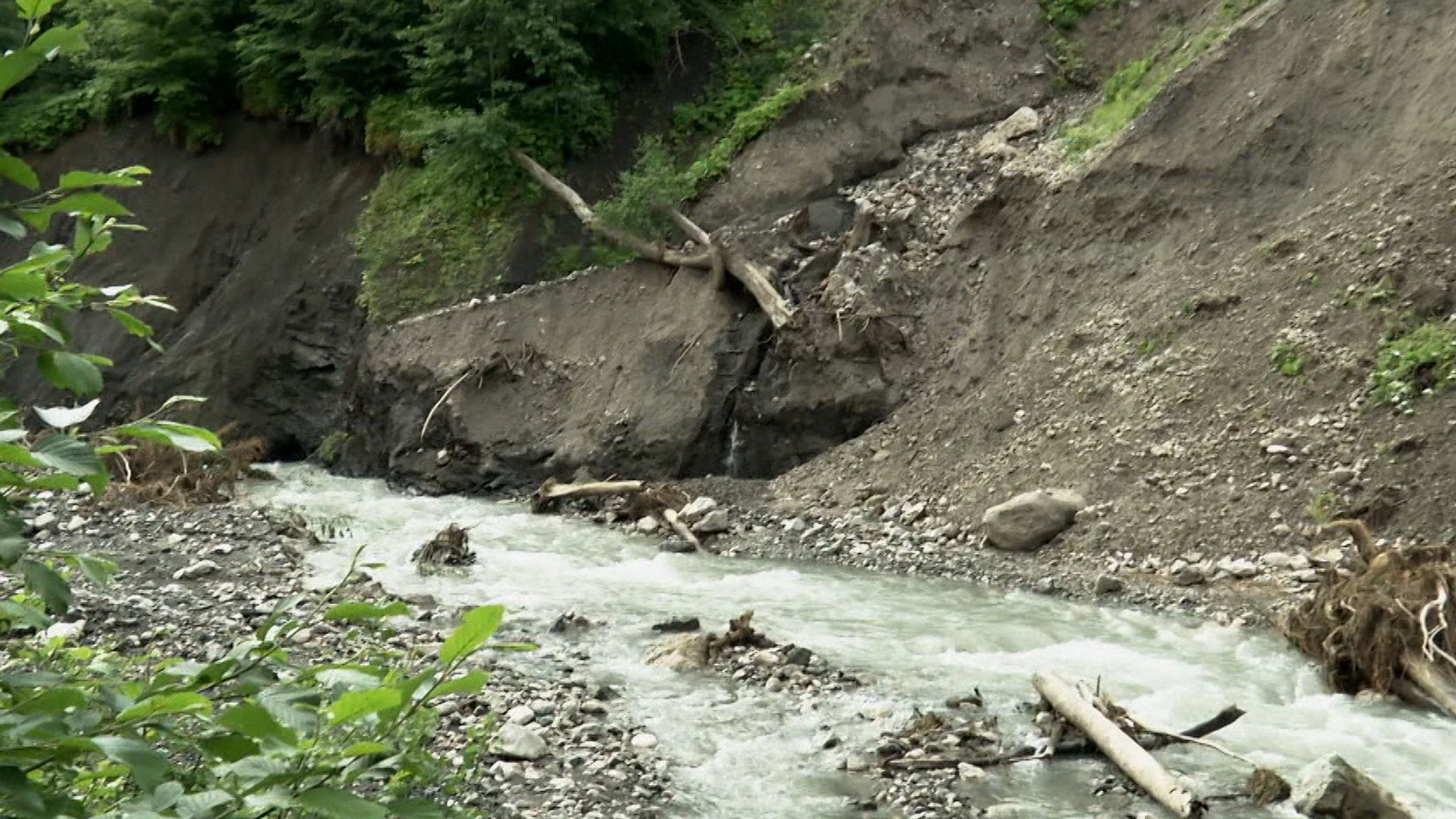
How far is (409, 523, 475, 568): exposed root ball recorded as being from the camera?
37.7ft

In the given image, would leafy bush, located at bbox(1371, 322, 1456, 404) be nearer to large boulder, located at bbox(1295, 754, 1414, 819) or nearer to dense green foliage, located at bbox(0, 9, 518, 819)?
large boulder, located at bbox(1295, 754, 1414, 819)

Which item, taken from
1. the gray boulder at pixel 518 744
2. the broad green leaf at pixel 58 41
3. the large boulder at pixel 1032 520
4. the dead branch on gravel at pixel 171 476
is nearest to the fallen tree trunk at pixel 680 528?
the large boulder at pixel 1032 520

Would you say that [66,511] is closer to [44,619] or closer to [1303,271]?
[1303,271]

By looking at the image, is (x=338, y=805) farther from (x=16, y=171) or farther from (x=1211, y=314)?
(x=1211, y=314)

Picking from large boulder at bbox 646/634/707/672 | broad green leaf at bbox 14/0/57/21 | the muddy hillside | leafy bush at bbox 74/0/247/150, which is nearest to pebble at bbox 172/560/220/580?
large boulder at bbox 646/634/707/672

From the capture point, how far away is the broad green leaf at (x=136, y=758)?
1.54 metres

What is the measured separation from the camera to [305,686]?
185cm

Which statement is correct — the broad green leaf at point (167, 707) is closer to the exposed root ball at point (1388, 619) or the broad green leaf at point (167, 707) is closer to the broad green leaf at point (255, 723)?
the broad green leaf at point (255, 723)

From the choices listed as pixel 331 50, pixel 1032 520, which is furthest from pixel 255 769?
pixel 331 50

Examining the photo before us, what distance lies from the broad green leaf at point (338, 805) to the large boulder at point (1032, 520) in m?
10.2

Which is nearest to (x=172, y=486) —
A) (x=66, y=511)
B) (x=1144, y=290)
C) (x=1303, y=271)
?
(x=66, y=511)

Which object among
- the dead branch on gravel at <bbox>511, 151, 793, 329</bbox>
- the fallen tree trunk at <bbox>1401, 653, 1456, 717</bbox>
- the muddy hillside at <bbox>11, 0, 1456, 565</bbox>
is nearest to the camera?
the fallen tree trunk at <bbox>1401, 653, 1456, 717</bbox>

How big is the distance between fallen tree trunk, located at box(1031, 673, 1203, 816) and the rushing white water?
0.48 ft

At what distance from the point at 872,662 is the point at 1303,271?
578 cm
